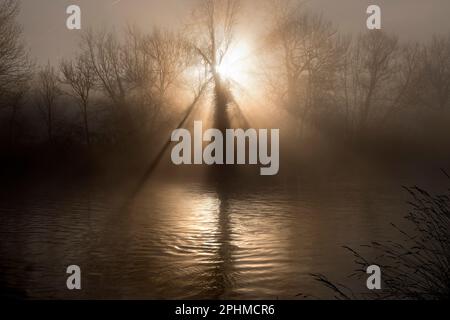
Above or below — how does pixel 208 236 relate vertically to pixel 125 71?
below

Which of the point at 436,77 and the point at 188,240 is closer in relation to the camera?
the point at 188,240

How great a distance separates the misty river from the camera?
800 cm

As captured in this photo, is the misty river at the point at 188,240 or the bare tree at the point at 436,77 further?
the bare tree at the point at 436,77

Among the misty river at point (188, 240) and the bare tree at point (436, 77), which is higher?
the bare tree at point (436, 77)

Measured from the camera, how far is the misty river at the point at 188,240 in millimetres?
7996

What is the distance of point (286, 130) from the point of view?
116ft

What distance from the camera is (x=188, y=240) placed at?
39.0 ft

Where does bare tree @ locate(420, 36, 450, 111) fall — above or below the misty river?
above

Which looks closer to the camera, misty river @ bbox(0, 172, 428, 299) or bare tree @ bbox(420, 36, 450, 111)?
misty river @ bbox(0, 172, 428, 299)

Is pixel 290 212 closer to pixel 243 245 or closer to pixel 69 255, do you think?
pixel 243 245

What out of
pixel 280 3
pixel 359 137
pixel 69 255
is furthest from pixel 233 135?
pixel 69 255

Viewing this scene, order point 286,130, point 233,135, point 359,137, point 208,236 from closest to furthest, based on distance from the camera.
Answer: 1. point 208,236
2. point 233,135
3. point 286,130
4. point 359,137

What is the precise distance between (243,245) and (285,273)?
104 inches
